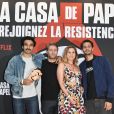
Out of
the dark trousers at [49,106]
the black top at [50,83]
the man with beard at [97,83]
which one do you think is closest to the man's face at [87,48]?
the man with beard at [97,83]

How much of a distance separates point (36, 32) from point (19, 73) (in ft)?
2.18

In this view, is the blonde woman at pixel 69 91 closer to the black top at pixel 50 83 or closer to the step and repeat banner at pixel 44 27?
the black top at pixel 50 83

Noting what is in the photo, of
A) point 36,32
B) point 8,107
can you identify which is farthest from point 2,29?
point 8,107

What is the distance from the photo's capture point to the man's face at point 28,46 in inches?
152

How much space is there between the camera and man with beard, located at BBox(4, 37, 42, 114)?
378 centimetres

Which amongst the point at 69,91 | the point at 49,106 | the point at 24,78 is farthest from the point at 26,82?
the point at 69,91

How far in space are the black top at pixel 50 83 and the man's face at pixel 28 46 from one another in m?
0.27

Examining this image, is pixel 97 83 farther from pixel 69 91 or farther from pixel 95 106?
pixel 69 91

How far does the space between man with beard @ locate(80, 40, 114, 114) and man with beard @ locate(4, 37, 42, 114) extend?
59 cm

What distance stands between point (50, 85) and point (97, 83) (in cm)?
56

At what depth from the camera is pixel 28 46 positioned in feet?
12.7

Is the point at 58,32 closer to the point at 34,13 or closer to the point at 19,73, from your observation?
the point at 34,13

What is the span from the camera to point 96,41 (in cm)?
423

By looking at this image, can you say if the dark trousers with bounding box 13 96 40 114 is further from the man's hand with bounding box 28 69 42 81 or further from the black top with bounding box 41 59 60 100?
the man's hand with bounding box 28 69 42 81
